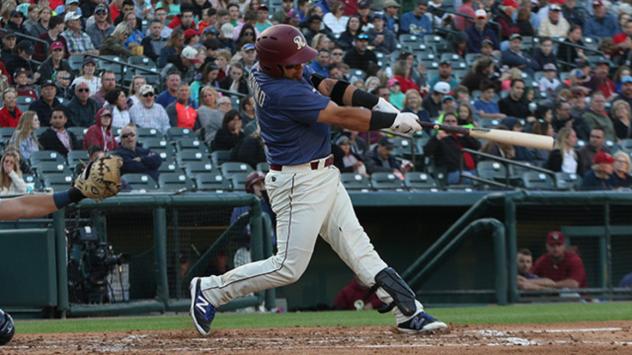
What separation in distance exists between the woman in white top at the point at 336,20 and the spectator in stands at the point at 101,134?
5.48 metres

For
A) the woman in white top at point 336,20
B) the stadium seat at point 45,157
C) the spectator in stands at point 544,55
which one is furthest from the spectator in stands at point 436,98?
the stadium seat at point 45,157

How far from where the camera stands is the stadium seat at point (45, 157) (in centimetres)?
1242

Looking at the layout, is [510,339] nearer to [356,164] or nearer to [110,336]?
[110,336]

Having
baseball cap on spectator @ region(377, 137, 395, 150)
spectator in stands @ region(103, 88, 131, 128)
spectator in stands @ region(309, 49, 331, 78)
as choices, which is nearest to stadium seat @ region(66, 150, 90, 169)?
spectator in stands @ region(103, 88, 131, 128)

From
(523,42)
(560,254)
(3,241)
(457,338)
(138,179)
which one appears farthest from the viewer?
(523,42)

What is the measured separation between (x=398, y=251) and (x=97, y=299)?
14.9 ft

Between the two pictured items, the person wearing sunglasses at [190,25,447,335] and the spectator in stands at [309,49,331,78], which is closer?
the person wearing sunglasses at [190,25,447,335]

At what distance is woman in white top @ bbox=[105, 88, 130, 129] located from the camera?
527 inches

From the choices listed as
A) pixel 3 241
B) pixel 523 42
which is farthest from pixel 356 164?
pixel 523 42

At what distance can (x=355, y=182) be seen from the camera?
13.2 metres

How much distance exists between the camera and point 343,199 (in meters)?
7.05

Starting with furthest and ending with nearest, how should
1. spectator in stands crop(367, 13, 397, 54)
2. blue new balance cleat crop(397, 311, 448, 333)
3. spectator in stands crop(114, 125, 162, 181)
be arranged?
spectator in stands crop(367, 13, 397, 54) → spectator in stands crop(114, 125, 162, 181) → blue new balance cleat crop(397, 311, 448, 333)

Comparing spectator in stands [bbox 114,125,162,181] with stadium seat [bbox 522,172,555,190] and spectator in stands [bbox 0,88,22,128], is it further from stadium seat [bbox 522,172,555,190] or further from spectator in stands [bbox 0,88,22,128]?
stadium seat [bbox 522,172,555,190]

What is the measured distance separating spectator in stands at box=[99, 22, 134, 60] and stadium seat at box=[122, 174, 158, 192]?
10.8ft
